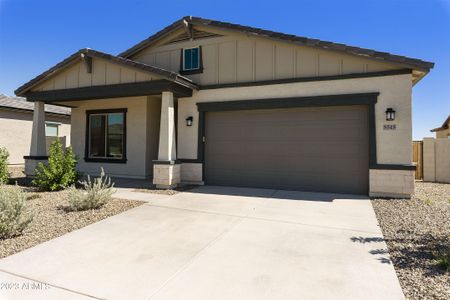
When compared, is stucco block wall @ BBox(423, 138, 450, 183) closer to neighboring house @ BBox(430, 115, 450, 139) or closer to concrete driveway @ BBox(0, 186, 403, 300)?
concrete driveway @ BBox(0, 186, 403, 300)

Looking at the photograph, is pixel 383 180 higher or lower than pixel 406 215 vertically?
higher

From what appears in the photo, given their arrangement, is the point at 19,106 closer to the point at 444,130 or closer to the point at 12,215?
the point at 12,215

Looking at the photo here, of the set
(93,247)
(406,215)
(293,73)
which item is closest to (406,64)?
(293,73)

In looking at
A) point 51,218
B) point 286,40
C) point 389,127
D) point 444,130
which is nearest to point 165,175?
point 51,218

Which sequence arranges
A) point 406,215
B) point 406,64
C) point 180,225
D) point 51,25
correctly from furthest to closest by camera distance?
point 51,25 < point 406,64 < point 406,215 < point 180,225

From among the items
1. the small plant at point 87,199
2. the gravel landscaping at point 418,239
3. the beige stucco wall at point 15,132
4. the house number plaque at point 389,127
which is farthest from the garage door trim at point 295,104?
the beige stucco wall at point 15,132

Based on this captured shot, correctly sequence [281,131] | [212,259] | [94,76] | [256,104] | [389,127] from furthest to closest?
[94,76]
[256,104]
[281,131]
[389,127]
[212,259]

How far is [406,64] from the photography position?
6.93 m

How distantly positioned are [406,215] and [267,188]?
158 inches

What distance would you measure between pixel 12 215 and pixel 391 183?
348 inches

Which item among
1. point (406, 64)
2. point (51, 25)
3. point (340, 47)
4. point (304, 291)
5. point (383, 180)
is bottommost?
point (304, 291)

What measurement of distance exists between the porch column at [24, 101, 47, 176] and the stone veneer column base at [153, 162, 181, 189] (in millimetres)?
5318

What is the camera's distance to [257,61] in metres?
8.89

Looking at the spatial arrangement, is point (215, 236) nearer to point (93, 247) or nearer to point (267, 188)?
point (93, 247)
